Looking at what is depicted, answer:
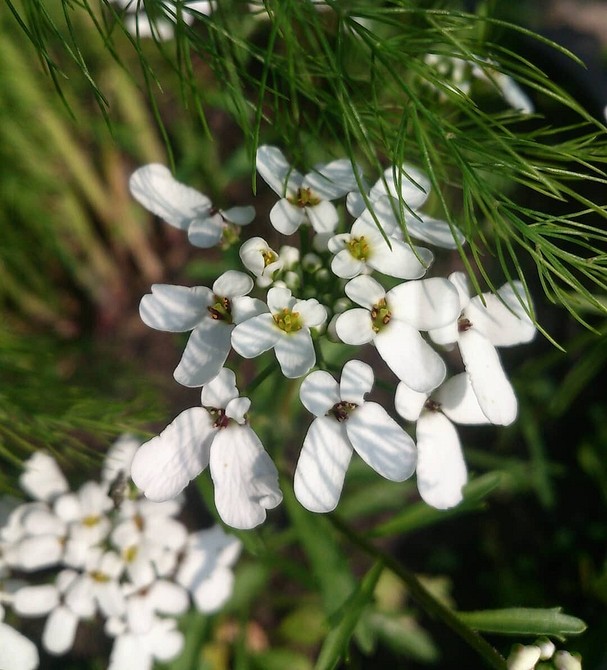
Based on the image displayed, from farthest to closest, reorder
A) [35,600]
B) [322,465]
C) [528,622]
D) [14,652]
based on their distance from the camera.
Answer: [35,600] → [14,652] → [528,622] → [322,465]

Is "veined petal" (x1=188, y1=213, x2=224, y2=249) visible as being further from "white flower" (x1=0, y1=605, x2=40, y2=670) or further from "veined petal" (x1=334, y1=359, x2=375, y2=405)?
"white flower" (x1=0, y1=605, x2=40, y2=670)

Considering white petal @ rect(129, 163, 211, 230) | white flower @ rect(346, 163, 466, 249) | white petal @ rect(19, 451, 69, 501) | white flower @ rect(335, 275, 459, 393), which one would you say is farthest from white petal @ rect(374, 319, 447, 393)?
white petal @ rect(19, 451, 69, 501)

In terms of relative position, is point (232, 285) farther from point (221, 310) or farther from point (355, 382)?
point (355, 382)

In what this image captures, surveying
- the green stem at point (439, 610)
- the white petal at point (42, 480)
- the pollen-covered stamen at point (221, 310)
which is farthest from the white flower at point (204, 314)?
the white petal at point (42, 480)

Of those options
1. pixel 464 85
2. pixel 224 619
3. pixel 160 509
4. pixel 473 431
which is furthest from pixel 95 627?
pixel 464 85

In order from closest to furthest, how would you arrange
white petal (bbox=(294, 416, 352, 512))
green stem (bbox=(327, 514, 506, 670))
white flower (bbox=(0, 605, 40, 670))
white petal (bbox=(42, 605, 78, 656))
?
white petal (bbox=(294, 416, 352, 512))
green stem (bbox=(327, 514, 506, 670))
white flower (bbox=(0, 605, 40, 670))
white petal (bbox=(42, 605, 78, 656))

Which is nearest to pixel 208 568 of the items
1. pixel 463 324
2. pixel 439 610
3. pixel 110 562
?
pixel 110 562

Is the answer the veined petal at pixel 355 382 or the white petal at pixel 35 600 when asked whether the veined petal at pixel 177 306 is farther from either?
the white petal at pixel 35 600
